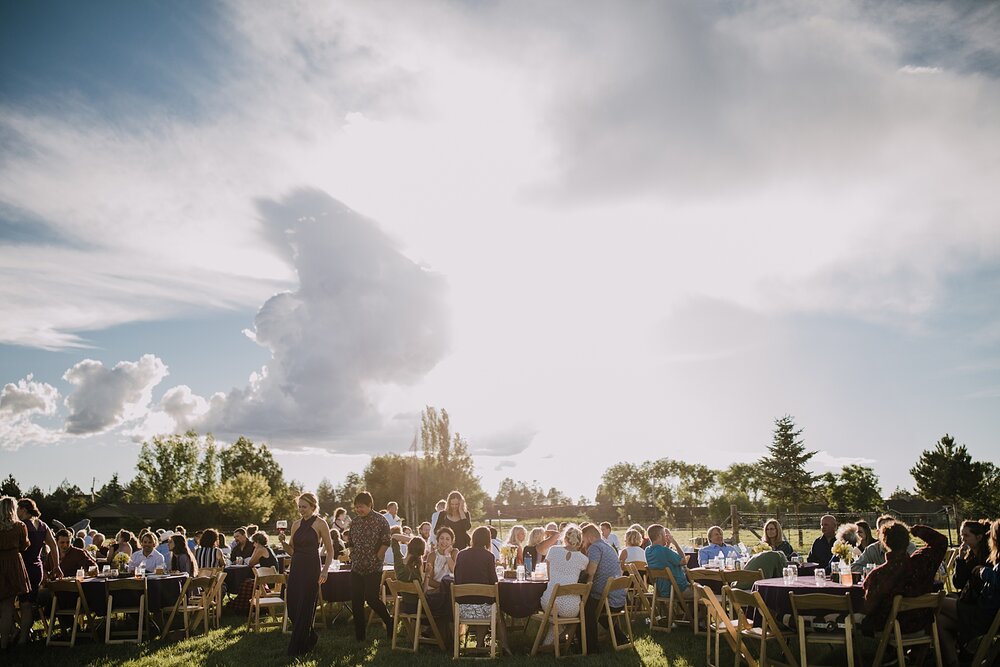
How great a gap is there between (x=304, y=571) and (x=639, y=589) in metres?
5.57

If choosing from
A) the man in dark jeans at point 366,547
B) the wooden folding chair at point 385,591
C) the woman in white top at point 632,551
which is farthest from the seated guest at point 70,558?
the woman in white top at point 632,551

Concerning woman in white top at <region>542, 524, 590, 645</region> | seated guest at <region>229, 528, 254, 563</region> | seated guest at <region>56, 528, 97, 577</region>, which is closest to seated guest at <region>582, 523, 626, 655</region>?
woman in white top at <region>542, 524, 590, 645</region>

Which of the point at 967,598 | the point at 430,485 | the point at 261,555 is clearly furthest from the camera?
the point at 430,485

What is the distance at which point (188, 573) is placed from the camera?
11.0m

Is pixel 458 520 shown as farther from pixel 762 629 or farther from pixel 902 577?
pixel 902 577

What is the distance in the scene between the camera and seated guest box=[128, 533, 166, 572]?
36.5 feet

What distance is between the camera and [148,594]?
9.80 meters

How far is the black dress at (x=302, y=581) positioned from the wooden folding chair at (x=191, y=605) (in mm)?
2228

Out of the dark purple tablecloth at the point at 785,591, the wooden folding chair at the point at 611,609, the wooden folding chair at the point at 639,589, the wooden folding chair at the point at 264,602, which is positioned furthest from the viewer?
the wooden folding chair at the point at 639,589

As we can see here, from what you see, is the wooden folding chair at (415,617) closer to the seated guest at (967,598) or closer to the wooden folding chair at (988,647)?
the seated guest at (967,598)

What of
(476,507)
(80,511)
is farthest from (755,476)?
(80,511)

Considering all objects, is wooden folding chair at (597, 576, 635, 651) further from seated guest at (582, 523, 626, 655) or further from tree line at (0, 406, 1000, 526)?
tree line at (0, 406, 1000, 526)

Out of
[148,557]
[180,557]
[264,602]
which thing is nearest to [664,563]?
[264,602]

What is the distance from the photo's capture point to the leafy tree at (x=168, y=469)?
69938 mm
